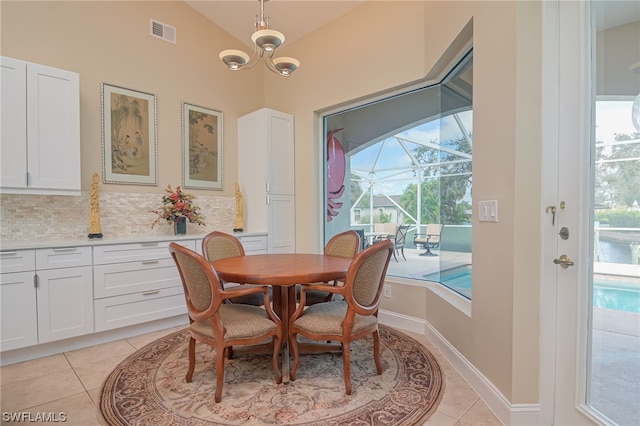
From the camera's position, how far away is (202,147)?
4.00 m

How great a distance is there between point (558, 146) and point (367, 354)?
1949 mm

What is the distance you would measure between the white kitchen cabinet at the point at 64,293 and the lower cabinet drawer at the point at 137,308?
9cm

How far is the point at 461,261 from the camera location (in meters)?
2.62

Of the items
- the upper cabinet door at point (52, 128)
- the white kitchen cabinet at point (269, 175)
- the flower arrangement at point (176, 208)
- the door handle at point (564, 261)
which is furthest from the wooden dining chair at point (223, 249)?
the door handle at point (564, 261)

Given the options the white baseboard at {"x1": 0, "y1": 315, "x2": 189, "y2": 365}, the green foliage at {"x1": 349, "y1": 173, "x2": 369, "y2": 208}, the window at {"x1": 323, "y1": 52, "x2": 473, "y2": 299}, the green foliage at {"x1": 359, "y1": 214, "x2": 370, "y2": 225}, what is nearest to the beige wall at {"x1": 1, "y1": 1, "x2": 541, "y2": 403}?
the window at {"x1": 323, "y1": 52, "x2": 473, "y2": 299}

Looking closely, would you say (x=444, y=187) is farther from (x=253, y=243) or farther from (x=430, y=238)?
(x=253, y=243)

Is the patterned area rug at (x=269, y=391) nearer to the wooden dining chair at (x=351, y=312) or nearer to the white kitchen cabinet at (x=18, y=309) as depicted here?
the wooden dining chair at (x=351, y=312)

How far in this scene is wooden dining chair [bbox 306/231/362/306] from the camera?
275 cm

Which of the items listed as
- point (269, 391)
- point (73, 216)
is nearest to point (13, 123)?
point (73, 216)

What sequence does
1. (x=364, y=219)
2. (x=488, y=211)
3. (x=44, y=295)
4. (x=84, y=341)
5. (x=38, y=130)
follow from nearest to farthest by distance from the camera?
(x=488, y=211) < (x=44, y=295) < (x=38, y=130) < (x=84, y=341) < (x=364, y=219)

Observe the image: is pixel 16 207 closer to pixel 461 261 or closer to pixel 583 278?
pixel 461 261

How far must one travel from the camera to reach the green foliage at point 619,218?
4.29ft

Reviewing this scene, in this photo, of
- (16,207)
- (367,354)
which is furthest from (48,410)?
(367,354)

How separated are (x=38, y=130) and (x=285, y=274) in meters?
2.49
